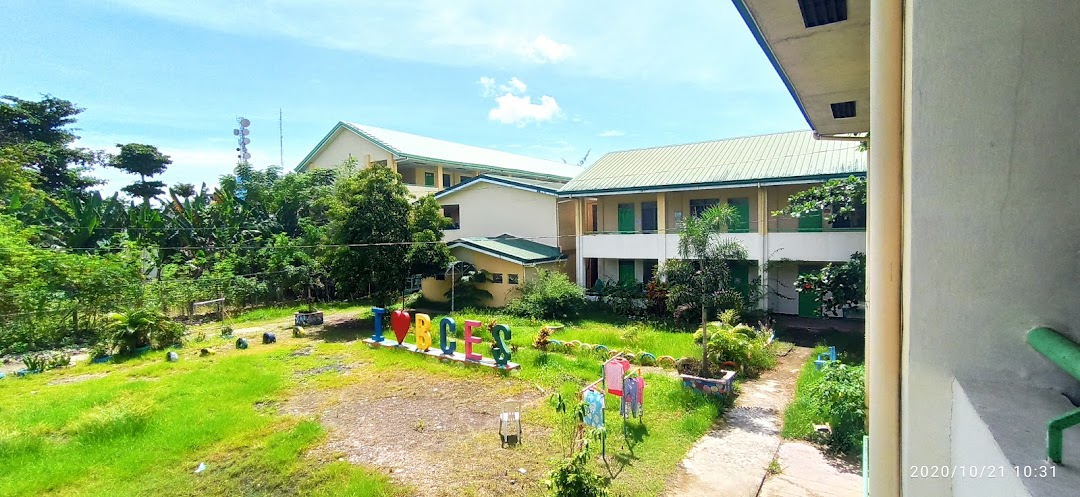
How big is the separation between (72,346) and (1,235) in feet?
12.0

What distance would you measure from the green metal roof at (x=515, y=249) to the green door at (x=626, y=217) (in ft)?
9.00

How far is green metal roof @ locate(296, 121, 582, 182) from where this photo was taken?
27.3 m

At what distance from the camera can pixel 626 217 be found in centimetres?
1933

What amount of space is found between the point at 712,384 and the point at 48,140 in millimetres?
38932

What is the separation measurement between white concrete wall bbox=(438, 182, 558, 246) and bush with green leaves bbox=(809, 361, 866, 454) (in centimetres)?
1378

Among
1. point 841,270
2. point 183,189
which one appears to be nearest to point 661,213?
point 841,270

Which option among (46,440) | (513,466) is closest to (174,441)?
(46,440)

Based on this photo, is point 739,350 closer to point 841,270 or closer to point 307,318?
point 841,270

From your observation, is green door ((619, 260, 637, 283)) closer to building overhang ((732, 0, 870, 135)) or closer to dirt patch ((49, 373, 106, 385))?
building overhang ((732, 0, 870, 135))

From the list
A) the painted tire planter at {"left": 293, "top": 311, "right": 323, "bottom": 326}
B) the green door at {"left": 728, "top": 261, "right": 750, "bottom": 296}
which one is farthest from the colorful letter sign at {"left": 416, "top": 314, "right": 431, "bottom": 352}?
the green door at {"left": 728, "top": 261, "right": 750, "bottom": 296}

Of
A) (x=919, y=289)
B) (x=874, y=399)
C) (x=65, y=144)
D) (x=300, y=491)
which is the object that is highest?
(x=65, y=144)

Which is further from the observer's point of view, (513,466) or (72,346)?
(72,346)

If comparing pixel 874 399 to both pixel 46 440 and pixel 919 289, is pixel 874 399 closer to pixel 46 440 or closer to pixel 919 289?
pixel 919 289

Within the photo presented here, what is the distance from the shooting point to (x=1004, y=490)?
1.12 meters
